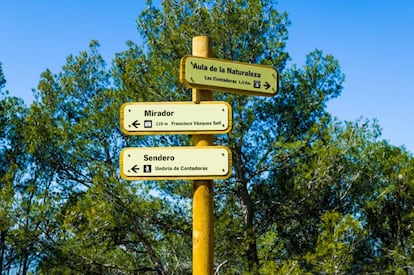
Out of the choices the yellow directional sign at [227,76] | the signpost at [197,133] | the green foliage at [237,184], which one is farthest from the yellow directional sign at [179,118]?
the green foliage at [237,184]

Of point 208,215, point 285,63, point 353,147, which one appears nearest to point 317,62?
point 285,63

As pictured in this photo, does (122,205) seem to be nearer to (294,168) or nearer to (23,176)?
(294,168)

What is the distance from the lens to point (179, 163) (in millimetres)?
2912

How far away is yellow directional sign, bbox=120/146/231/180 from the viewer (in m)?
2.89

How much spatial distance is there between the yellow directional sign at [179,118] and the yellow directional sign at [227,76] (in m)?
0.11

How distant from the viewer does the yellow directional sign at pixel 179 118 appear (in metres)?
2.94

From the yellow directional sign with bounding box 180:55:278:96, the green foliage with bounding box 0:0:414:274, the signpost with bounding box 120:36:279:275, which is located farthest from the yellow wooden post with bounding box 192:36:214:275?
the green foliage with bounding box 0:0:414:274

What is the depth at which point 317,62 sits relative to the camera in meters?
9.88

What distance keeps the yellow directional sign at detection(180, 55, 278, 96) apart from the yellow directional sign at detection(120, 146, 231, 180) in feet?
1.09

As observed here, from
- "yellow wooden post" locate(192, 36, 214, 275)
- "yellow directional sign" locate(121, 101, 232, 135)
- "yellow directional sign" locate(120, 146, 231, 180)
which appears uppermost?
"yellow directional sign" locate(121, 101, 232, 135)

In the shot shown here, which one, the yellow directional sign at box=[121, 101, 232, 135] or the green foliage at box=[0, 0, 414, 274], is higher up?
the green foliage at box=[0, 0, 414, 274]

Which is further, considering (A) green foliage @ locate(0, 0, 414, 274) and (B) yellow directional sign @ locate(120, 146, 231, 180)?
(A) green foliage @ locate(0, 0, 414, 274)

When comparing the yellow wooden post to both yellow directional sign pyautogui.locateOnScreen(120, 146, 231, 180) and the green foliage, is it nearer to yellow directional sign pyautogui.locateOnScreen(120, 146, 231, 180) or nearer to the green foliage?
yellow directional sign pyautogui.locateOnScreen(120, 146, 231, 180)

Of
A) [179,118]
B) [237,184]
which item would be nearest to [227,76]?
[179,118]
